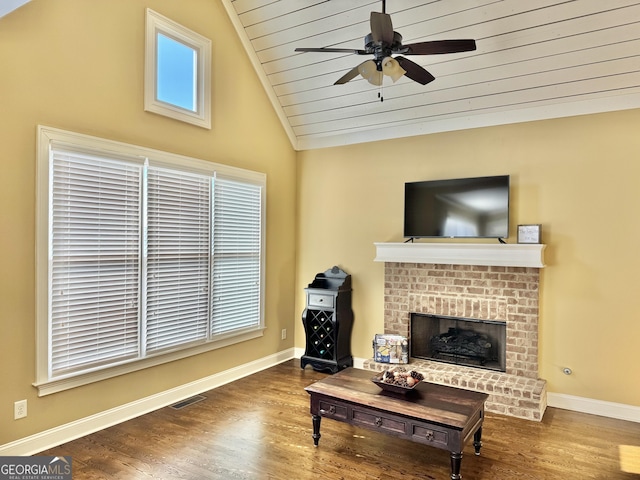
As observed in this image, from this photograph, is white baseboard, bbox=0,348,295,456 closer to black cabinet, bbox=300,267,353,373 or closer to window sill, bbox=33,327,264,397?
window sill, bbox=33,327,264,397

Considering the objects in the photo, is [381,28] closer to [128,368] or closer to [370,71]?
[370,71]

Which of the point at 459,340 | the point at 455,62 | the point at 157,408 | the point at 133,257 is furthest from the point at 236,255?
the point at 455,62

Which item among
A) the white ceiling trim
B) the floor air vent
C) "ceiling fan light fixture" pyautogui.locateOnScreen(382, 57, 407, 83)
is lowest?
the floor air vent

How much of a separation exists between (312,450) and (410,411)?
0.87 meters

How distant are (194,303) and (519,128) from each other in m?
3.79

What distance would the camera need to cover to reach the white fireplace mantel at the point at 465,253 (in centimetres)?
409

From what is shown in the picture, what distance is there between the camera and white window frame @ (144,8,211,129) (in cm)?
381

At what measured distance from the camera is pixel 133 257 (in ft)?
12.2

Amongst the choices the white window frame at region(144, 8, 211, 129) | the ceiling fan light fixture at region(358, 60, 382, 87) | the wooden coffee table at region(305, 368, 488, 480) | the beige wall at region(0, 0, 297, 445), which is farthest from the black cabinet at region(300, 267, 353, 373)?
the ceiling fan light fixture at region(358, 60, 382, 87)

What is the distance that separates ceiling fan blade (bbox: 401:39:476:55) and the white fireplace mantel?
6.76ft

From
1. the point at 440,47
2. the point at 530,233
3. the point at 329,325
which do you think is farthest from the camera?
the point at 329,325

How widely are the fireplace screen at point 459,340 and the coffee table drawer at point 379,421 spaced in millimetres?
2038

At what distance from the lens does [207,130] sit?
443cm

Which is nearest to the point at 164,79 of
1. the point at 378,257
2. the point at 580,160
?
the point at 378,257
